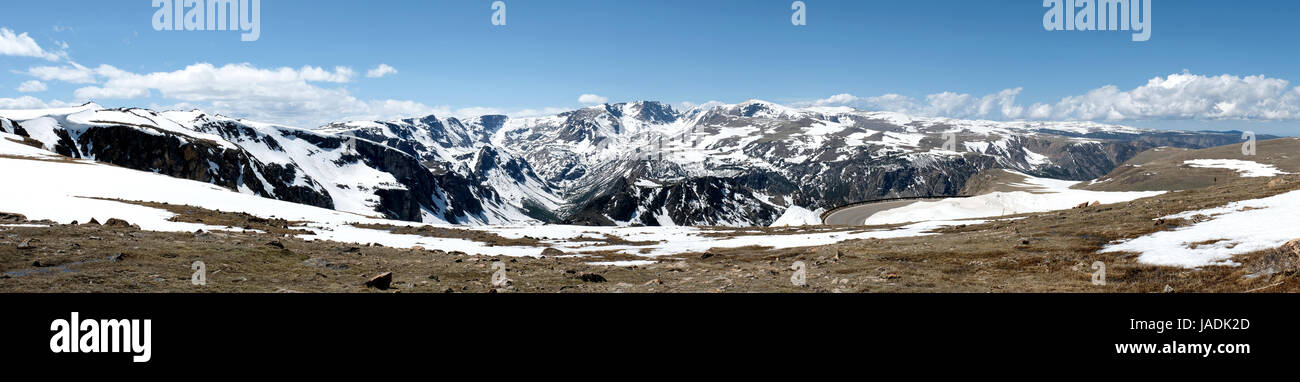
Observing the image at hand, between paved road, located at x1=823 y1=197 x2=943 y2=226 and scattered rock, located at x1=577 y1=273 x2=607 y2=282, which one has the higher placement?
scattered rock, located at x1=577 y1=273 x2=607 y2=282

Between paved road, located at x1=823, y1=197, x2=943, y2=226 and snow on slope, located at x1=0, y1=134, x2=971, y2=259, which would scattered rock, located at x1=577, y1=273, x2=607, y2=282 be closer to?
snow on slope, located at x1=0, y1=134, x2=971, y2=259

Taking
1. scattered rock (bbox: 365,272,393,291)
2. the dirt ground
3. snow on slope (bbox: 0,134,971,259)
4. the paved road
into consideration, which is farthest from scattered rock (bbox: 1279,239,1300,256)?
the paved road

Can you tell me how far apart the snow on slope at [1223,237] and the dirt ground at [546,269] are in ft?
3.14

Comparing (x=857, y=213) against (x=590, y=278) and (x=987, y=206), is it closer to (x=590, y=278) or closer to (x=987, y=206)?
(x=987, y=206)

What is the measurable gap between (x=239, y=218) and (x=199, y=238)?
19306 millimetres

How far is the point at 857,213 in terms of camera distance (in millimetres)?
127875

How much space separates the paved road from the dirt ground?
8196cm

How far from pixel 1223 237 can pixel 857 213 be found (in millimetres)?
106536

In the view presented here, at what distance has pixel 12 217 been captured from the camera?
30.2 m

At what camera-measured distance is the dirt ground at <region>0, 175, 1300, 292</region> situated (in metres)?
16.6

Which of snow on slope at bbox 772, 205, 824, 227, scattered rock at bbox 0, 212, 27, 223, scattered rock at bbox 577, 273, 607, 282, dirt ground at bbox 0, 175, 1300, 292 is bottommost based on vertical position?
snow on slope at bbox 772, 205, 824, 227
